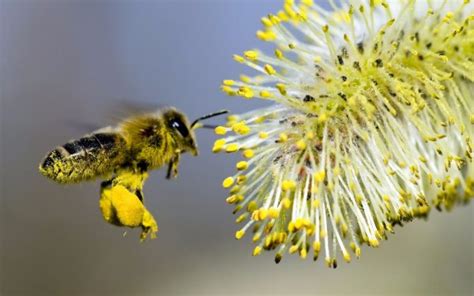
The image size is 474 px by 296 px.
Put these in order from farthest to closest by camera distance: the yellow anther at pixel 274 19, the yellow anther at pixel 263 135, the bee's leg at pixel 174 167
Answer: the bee's leg at pixel 174 167 < the yellow anther at pixel 274 19 < the yellow anther at pixel 263 135

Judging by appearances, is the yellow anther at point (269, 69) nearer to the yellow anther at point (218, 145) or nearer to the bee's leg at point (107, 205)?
the yellow anther at point (218, 145)

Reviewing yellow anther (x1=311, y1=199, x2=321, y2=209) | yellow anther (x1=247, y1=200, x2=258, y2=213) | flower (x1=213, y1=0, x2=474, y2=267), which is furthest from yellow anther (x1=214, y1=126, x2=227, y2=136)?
yellow anther (x1=311, y1=199, x2=321, y2=209)

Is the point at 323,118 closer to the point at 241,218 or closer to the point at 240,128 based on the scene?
the point at 240,128

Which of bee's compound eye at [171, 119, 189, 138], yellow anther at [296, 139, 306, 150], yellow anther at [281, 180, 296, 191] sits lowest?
yellow anther at [281, 180, 296, 191]

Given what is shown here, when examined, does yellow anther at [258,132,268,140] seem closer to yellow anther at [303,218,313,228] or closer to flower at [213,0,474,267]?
flower at [213,0,474,267]

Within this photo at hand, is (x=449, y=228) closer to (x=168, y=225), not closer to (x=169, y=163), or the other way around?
(x=169, y=163)

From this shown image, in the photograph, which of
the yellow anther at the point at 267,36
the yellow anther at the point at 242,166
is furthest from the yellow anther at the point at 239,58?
the yellow anther at the point at 242,166

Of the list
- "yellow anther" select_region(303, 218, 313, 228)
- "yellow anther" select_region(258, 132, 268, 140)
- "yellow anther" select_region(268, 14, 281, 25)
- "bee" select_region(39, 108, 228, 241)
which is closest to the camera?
"yellow anther" select_region(303, 218, 313, 228)

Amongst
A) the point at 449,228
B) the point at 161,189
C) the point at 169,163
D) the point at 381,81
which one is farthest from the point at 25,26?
the point at 381,81
